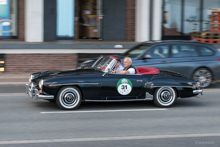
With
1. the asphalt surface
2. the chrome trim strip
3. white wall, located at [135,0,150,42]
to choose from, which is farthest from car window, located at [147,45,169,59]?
white wall, located at [135,0,150,42]

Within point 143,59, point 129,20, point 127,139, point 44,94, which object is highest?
point 129,20

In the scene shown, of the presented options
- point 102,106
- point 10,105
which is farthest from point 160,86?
point 10,105

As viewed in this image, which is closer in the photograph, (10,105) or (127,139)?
(127,139)

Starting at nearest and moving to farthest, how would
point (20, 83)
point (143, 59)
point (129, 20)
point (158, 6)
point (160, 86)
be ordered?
point (160, 86) → point (143, 59) → point (20, 83) → point (158, 6) → point (129, 20)

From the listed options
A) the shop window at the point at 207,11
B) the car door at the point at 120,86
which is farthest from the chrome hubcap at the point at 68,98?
the shop window at the point at 207,11

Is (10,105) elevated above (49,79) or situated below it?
below

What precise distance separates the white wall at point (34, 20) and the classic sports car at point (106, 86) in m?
7.39

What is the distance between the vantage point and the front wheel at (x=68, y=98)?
8242 millimetres

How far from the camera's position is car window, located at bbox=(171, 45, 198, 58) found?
12.1 metres

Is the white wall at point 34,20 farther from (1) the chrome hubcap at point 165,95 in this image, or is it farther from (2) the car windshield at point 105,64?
(1) the chrome hubcap at point 165,95

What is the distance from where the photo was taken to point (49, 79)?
8.19 metres

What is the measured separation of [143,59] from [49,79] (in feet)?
14.1

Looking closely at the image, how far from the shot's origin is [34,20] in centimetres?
1602

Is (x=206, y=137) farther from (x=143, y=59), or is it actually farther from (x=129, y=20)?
(x=129, y=20)
